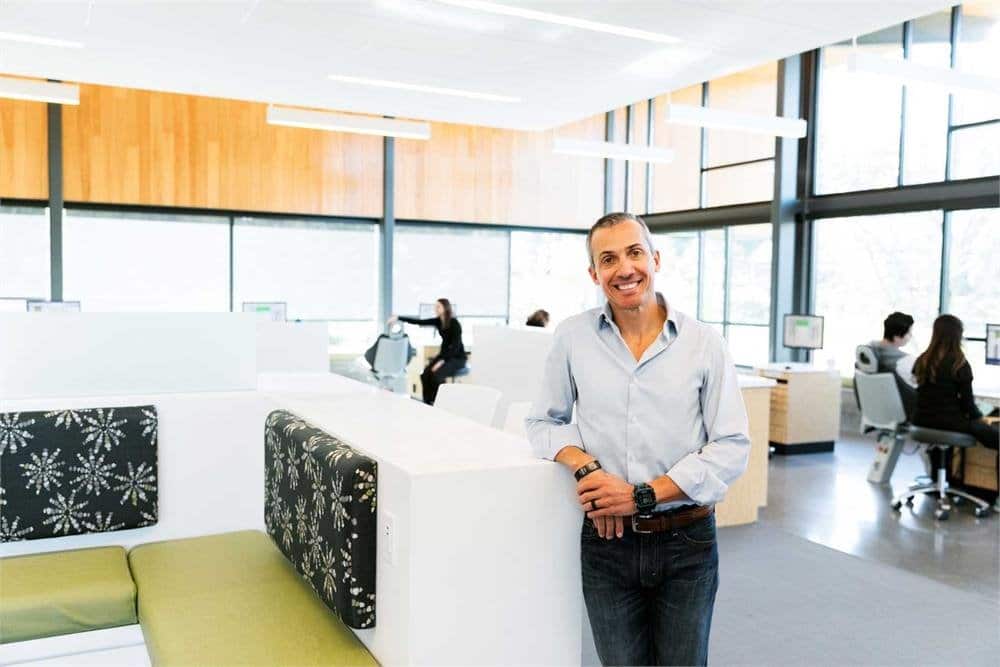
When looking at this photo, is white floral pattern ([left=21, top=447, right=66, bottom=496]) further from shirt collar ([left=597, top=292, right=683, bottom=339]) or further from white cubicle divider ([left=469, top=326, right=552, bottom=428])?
white cubicle divider ([left=469, top=326, right=552, bottom=428])

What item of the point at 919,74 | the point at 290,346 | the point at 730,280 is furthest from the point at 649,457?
the point at 730,280

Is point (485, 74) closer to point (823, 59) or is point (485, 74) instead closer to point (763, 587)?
point (823, 59)

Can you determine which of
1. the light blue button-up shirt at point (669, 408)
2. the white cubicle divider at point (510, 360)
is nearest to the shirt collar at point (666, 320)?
the light blue button-up shirt at point (669, 408)

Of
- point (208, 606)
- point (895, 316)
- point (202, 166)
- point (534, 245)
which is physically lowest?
point (208, 606)

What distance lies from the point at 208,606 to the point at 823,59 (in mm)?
8566

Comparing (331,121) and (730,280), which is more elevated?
(331,121)

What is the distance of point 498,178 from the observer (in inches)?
453

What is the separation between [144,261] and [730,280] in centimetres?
698

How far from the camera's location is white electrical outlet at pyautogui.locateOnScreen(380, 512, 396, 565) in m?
1.96

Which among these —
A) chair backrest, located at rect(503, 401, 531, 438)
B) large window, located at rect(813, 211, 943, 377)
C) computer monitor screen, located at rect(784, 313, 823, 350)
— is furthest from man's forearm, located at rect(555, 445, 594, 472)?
computer monitor screen, located at rect(784, 313, 823, 350)

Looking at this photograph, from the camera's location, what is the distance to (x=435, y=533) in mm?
1883

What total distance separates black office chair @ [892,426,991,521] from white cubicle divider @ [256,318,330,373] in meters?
3.94

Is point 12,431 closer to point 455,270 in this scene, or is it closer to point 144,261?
point 144,261

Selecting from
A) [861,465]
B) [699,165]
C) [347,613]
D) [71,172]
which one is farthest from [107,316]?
[699,165]
